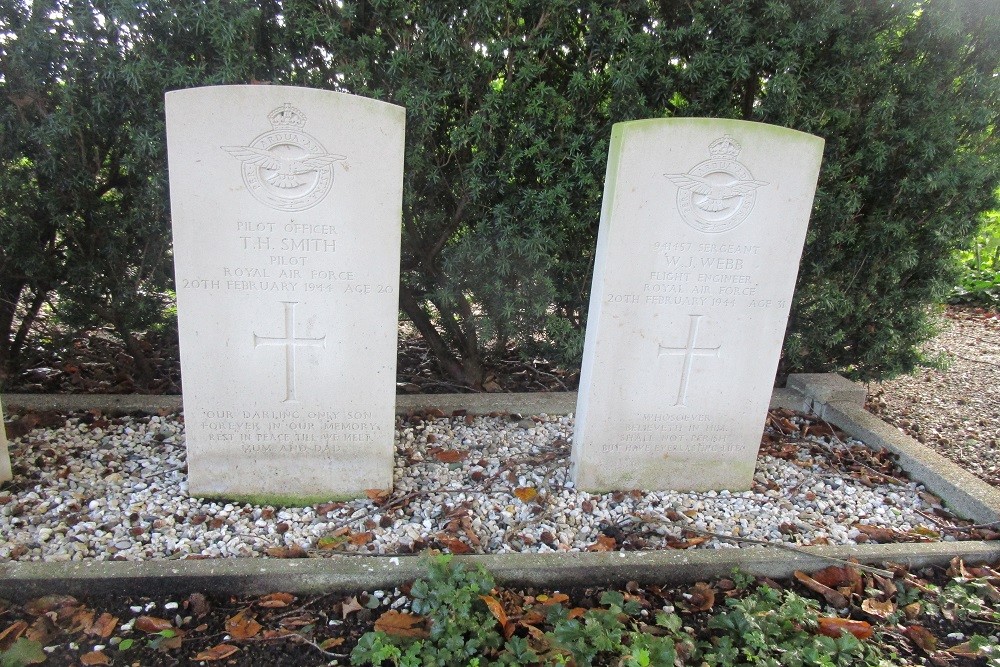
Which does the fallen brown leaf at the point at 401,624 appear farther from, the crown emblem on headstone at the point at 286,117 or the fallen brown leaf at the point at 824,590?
the crown emblem on headstone at the point at 286,117

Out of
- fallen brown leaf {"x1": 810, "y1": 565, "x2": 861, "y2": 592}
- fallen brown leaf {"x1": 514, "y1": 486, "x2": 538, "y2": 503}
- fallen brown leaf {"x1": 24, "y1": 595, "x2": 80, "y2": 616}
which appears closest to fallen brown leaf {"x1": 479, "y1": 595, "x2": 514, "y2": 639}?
fallen brown leaf {"x1": 514, "y1": 486, "x2": 538, "y2": 503}

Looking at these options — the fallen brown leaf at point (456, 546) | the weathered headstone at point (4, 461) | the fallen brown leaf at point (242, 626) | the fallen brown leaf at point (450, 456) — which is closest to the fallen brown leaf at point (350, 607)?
the fallen brown leaf at point (242, 626)

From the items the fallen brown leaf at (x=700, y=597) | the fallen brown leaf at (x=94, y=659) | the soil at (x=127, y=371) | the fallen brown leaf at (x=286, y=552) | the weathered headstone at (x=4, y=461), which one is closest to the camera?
the fallen brown leaf at (x=94, y=659)

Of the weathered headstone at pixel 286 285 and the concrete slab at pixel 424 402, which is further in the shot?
the concrete slab at pixel 424 402

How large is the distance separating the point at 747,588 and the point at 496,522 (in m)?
1.11

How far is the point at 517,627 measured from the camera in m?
2.23

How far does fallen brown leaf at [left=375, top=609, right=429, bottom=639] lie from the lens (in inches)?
84.1

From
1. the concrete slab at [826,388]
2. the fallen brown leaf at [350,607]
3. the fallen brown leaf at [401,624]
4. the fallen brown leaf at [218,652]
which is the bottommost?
the fallen brown leaf at [218,652]

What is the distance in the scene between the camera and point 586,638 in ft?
6.91

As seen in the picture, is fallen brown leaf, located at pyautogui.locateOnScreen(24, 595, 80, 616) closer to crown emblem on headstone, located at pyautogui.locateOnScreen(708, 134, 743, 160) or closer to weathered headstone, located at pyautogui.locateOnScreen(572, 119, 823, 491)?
weathered headstone, located at pyautogui.locateOnScreen(572, 119, 823, 491)

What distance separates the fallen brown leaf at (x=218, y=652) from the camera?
206 cm

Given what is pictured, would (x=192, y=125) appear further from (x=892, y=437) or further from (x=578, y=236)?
(x=892, y=437)

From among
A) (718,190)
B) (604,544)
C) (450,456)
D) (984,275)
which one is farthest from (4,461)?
(984,275)

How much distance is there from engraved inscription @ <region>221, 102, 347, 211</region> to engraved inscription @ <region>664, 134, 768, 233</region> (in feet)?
4.99
